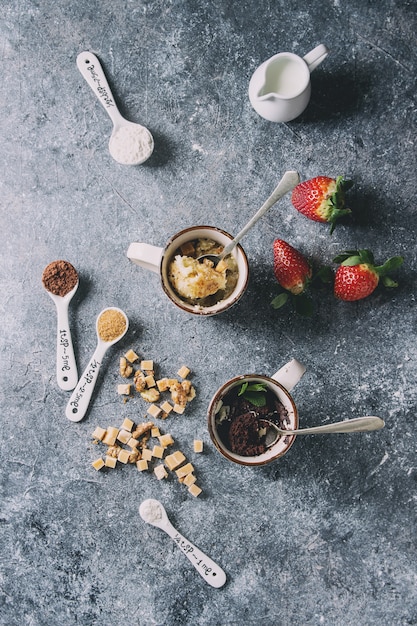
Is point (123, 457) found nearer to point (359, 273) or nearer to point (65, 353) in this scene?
point (65, 353)

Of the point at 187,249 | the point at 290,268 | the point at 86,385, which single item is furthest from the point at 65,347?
the point at 290,268

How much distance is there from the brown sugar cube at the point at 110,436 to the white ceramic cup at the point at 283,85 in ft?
3.07

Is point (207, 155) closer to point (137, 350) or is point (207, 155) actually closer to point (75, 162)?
point (75, 162)

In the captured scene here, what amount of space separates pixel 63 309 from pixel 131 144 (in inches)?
19.0

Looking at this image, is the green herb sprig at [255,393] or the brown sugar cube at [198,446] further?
the brown sugar cube at [198,446]

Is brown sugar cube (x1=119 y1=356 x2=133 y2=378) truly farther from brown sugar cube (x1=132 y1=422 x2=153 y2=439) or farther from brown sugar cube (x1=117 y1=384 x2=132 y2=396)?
brown sugar cube (x1=132 y1=422 x2=153 y2=439)

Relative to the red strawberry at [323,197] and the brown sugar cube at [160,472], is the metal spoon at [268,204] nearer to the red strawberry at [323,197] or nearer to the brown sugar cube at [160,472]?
the red strawberry at [323,197]

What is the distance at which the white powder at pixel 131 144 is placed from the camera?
1.91 metres

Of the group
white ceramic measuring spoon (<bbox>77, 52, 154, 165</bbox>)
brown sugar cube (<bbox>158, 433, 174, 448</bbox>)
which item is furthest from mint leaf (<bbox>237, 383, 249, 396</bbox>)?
white ceramic measuring spoon (<bbox>77, 52, 154, 165</bbox>)

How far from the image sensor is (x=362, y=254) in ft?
5.89

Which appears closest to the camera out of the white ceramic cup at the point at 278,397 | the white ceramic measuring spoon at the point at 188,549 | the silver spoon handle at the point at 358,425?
the silver spoon handle at the point at 358,425

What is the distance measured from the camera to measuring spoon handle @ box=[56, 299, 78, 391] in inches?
75.1

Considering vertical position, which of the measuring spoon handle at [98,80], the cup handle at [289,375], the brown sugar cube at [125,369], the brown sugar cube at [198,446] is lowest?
the brown sugar cube at [198,446]

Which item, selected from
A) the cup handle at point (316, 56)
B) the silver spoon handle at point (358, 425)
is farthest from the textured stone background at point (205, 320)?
the silver spoon handle at point (358, 425)
